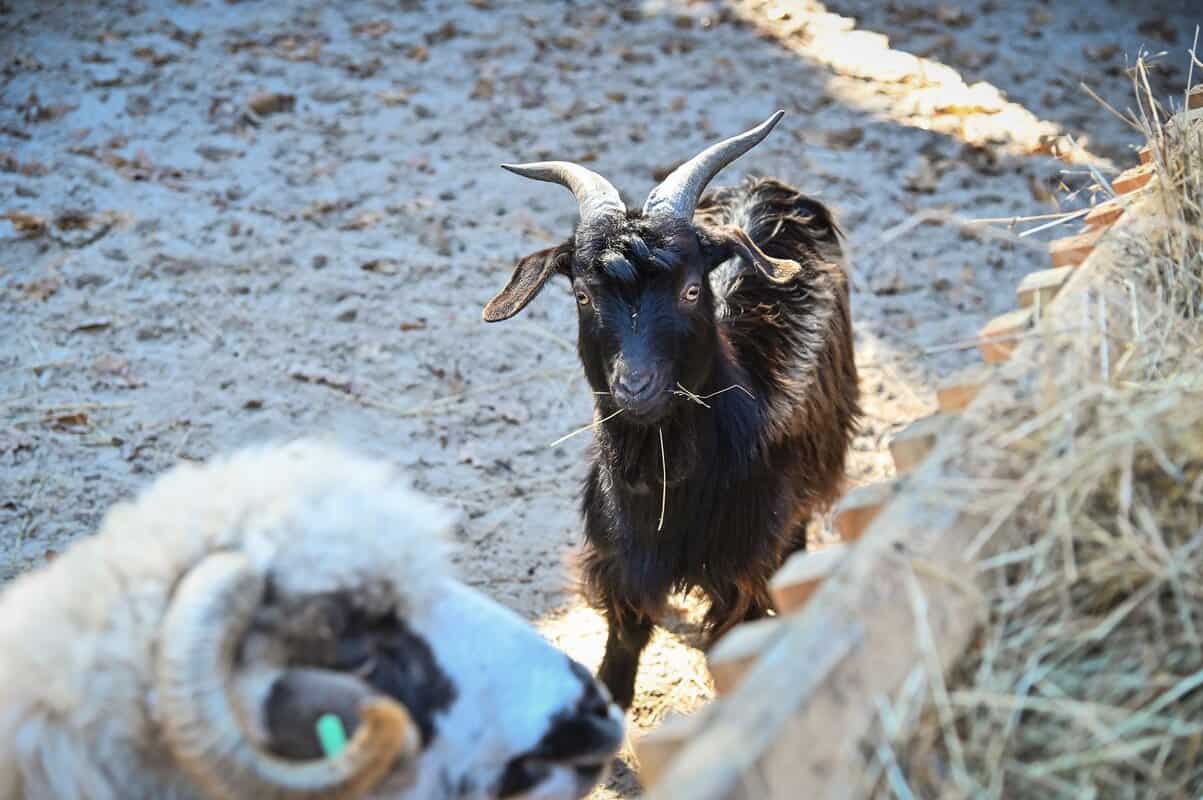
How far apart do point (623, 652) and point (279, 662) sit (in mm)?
2506

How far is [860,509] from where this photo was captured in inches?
99.6

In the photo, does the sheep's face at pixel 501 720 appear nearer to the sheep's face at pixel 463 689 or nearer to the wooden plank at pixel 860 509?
the sheep's face at pixel 463 689

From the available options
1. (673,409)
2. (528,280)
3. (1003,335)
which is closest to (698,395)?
(673,409)

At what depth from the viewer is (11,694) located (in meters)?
2.11

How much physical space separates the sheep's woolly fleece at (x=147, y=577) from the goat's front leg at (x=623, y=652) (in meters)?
2.04

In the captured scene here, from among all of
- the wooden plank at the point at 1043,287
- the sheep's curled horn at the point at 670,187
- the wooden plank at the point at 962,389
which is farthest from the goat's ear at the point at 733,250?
the wooden plank at the point at 962,389

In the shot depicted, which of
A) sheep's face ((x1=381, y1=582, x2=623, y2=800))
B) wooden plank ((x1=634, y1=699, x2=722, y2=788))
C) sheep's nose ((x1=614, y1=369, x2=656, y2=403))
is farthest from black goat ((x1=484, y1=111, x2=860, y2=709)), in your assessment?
wooden plank ((x1=634, y1=699, x2=722, y2=788))

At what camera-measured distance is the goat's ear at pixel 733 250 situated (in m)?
4.32

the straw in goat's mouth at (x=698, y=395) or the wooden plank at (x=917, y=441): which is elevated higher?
the wooden plank at (x=917, y=441)

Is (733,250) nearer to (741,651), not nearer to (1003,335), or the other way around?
(1003,335)

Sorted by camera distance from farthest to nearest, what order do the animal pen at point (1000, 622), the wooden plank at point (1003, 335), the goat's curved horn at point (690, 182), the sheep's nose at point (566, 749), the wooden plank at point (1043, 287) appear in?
the goat's curved horn at point (690, 182) < the wooden plank at point (1043, 287) < the wooden plank at point (1003, 335) < the sheep's nose at point (566, 749) < the animal pen at point (1000, 622)

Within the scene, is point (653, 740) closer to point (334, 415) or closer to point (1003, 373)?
point (1003, 373)

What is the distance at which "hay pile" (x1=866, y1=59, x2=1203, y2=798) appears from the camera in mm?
2072

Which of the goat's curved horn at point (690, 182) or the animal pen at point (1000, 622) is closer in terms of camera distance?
the animal pen at point (1000, 622)
